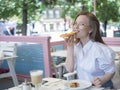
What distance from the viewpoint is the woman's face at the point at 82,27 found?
2035 mm

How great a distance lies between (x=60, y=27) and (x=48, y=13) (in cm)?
56

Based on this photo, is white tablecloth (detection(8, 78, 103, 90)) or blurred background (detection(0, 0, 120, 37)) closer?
white tablecloth (detection(8, 78, 103, 90))

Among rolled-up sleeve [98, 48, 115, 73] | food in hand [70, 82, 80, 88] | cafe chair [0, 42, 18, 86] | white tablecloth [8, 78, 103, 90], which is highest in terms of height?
Result: rolled-up sleeve [98, 48, 115, 73]

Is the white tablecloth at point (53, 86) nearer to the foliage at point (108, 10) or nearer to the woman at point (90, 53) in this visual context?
the woman at point (90, 53)

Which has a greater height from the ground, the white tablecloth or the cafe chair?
the white tablecloth

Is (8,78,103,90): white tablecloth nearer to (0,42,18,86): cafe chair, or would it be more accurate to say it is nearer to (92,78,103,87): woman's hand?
(92,78,103,87): woman's hand

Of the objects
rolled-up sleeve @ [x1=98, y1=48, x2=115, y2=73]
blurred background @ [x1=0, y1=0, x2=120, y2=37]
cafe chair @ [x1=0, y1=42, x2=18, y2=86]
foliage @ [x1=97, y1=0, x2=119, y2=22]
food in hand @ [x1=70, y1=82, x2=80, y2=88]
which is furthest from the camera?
foliage @ [x1=97, y1=0, x2=119, y2=22]

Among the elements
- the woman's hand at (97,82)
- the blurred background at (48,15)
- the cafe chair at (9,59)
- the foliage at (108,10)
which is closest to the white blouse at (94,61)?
the woman's hand at (97,82)

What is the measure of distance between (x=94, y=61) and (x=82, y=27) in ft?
0.97

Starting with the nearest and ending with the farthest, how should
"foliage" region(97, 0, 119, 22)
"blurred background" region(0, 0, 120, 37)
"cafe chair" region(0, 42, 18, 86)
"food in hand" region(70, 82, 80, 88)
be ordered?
"food in hand" region(70, 82, 80, 88) < "cafe chair" region(0, 42, 18, 86) < "blurred background" region(0, 0, 120, 37) < "foliage" region(97, 0, 119, 22)

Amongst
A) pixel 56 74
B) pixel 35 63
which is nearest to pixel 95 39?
pixel 56 74

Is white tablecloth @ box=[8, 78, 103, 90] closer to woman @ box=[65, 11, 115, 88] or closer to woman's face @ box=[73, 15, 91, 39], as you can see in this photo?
woman @ box=[65, 11, 115, 88]

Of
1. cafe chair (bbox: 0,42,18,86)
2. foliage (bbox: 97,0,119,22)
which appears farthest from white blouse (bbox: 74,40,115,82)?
foliage (bbox: 97,0,119,22)

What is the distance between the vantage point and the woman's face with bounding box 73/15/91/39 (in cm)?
204
